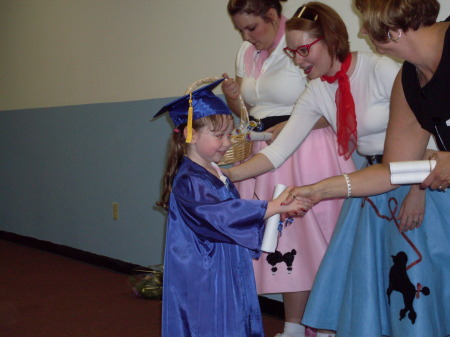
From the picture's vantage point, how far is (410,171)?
1.72 meters

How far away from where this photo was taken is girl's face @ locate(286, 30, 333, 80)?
225 centimetres

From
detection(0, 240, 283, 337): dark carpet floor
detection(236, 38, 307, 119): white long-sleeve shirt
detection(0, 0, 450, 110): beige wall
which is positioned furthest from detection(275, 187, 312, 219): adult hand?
detection(0, 240, 283, 337): dark carpet floor

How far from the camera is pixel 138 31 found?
4.33m

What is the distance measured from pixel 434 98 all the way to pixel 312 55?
59cm

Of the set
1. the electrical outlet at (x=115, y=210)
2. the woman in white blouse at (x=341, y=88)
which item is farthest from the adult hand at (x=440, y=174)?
the electrical outlet at (x=115, y=210)

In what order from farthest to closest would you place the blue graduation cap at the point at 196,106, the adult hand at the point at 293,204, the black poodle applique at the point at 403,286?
the blue graduation cap at the point at 196,106, the adult hand at the point at 293,204, the black poodle applique at the point at 403,286

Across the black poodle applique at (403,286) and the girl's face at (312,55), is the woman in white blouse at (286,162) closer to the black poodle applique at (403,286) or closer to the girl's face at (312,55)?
the girl's face at (312,55)

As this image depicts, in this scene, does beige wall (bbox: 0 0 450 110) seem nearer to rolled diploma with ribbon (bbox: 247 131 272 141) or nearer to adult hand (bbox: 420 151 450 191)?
rolled diploma with ribbon (bbox: 247 131 272 141)

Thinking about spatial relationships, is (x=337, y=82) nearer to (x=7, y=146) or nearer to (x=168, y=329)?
(x=168, y=329)

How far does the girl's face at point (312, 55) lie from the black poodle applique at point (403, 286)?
795mm

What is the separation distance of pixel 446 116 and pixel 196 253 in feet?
3.04

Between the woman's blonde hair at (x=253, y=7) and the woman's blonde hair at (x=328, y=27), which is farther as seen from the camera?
the woman's blonde hair at (x=253, y=7)

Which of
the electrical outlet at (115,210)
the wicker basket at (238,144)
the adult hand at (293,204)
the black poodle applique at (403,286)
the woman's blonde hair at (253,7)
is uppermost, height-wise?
the woman's blonde hair at (253,7)

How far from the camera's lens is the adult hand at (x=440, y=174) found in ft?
5.65
